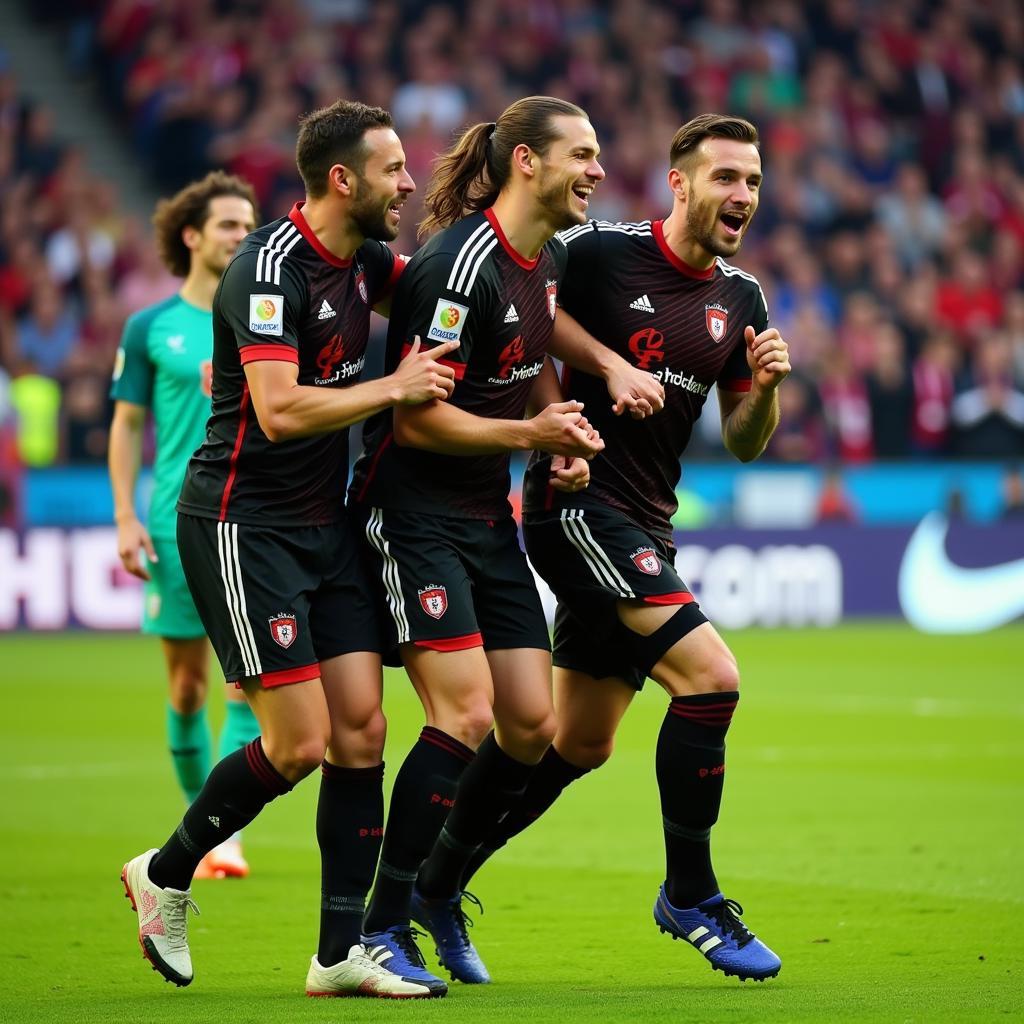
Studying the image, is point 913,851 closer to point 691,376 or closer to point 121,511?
point 691,376

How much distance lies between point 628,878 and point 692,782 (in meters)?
1.95

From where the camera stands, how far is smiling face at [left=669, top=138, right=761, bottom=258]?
6098mm

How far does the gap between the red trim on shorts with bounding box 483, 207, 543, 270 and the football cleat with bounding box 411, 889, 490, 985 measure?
1.96 metres

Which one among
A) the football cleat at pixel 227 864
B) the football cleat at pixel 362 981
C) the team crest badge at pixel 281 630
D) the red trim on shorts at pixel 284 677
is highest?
the team crest badge at pixel 281 630

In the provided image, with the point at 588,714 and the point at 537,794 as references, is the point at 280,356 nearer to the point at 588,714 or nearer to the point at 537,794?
the point at 588,714

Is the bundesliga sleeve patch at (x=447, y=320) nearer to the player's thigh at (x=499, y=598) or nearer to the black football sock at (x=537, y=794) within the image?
the player's thigh at (x=499, y=598)

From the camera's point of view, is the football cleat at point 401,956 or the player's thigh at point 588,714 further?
the player's thigh at point 588,714

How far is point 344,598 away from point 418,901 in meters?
1.04

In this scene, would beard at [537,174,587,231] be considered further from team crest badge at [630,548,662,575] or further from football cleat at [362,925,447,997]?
football cleat at [362,925,447,997]

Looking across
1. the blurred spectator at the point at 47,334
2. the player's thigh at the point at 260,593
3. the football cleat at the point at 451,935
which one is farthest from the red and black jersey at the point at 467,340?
the blurred spectator at the point at 47,334

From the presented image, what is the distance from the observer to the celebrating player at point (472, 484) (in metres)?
5.66

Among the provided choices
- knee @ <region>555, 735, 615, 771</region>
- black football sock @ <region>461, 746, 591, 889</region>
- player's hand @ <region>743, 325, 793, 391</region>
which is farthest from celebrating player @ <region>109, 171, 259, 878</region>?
player's hand @ <region>743, 325, 793, 391</region>

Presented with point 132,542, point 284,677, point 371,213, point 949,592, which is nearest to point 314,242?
point 371,213

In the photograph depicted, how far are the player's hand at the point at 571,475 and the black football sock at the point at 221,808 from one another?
1182mm
